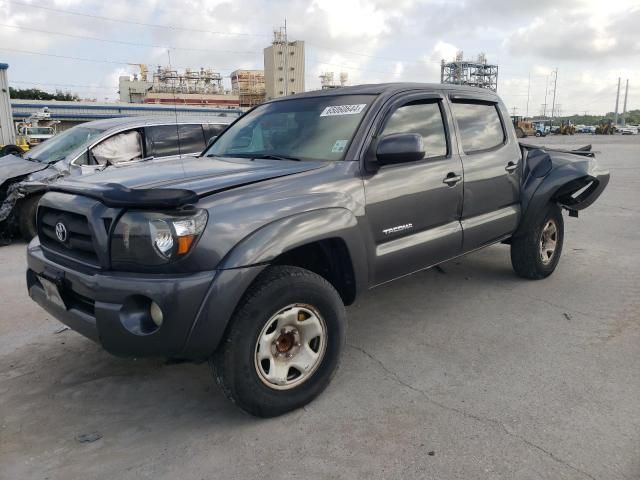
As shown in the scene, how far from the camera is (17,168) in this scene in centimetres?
736

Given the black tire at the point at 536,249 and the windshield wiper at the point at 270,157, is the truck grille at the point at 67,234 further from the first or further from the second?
the black tire at the point at 536,249

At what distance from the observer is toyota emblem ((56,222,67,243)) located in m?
2.91

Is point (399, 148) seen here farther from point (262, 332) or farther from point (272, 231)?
point (262, 332)

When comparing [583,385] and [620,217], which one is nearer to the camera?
[583,385]

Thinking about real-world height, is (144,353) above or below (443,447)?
above

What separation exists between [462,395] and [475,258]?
333 centimetres

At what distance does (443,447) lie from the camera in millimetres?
2572

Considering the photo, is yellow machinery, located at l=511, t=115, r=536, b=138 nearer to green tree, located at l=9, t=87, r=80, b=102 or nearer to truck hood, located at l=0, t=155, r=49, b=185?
truck hood, located at l=0, t=155, r=49, b=185

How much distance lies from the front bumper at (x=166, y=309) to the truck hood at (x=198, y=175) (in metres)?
0.47

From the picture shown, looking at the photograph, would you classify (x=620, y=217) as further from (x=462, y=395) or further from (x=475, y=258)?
(x=462, y=395)

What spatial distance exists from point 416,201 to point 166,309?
192cm

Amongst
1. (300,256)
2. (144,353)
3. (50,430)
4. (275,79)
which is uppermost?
(275,79)

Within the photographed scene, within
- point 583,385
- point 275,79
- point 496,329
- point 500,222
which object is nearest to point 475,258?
point 500,222

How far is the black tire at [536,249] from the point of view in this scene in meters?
4.95
